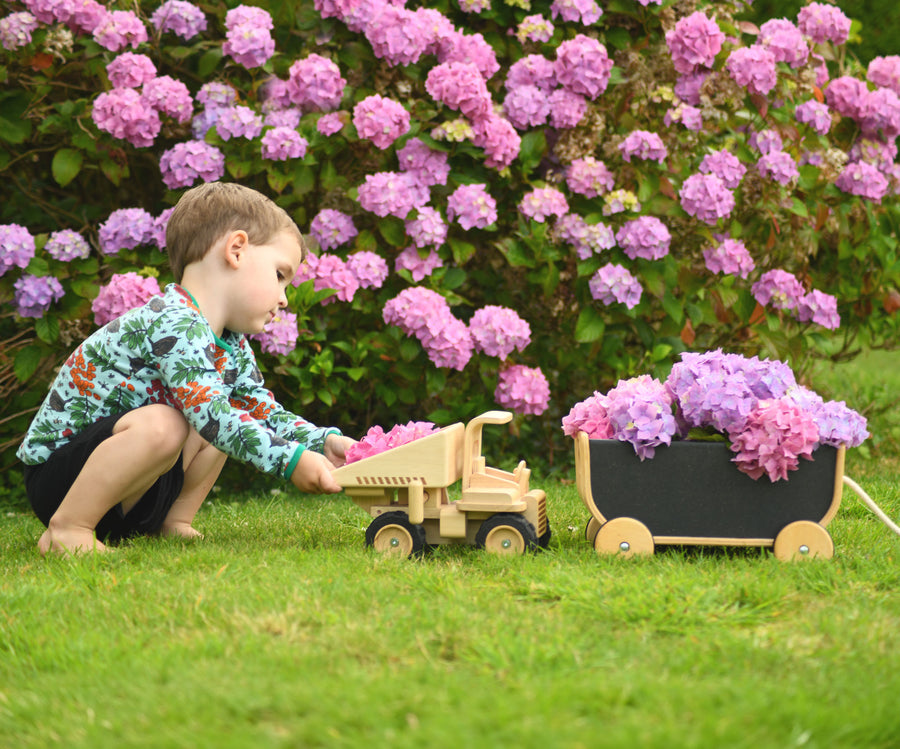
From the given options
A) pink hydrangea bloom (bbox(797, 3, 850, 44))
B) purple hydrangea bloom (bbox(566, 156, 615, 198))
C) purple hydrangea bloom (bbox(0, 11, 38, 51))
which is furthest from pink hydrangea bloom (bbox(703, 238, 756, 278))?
purple hydrangea bloom (bbox(0, 11, 38, 51))

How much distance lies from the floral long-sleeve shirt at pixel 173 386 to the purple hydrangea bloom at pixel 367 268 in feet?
2.89

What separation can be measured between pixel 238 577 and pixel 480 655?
2.73ft

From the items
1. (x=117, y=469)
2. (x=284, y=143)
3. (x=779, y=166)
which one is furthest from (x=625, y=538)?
(x=779, y=166)

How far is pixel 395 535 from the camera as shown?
2848 millimetres

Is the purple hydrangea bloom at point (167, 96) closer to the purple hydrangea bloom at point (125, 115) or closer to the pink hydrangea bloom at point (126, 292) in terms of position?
the purple hydrangea bloom at point (125, 115)

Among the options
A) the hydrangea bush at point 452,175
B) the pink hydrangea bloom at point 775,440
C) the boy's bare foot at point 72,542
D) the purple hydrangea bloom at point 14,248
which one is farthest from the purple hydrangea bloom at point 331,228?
the pink hydrangea bloom at point 775,440

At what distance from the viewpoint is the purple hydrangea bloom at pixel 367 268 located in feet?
13.2

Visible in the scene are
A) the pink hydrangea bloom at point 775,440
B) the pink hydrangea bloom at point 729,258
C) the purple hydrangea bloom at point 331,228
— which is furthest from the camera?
the pink hydrangea bloom at point 729,258

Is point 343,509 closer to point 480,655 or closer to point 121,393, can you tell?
point 121,393

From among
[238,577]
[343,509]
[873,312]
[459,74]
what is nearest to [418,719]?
[238,577]

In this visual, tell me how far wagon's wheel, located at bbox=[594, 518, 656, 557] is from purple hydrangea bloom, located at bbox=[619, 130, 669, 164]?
1961mm

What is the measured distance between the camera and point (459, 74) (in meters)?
3.98

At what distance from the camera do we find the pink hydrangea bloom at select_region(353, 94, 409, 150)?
3955 mm

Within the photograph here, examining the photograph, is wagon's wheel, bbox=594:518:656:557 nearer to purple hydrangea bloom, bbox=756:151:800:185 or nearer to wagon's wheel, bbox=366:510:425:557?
wagon's wheel, bbox=366:510:425:557
